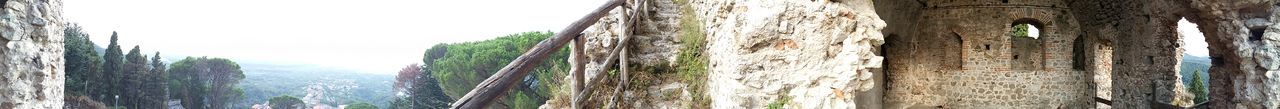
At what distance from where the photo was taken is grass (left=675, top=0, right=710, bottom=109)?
6941 mm

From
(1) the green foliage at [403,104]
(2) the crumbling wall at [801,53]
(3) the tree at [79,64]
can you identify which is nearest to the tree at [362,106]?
(1) the green foliage at [403,104]

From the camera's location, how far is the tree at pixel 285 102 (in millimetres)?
36875

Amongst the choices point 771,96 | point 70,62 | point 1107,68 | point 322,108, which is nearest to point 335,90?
point 322,108

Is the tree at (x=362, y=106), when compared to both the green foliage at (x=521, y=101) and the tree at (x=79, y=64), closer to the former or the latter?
the tree at (x=79, y=64)

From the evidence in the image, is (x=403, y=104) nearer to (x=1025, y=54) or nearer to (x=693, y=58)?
(x=1025, y=54)

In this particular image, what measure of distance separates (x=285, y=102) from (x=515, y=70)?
34.3m

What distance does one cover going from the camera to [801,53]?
561 cm

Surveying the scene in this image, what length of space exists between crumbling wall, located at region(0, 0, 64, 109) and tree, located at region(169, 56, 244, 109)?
24197 mm

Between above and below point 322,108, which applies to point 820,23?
above

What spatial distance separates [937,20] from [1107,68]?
3.56 meters

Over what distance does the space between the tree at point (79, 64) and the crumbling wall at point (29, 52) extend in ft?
56.9

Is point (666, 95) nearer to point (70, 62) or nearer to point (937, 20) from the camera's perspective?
point (937, 20)

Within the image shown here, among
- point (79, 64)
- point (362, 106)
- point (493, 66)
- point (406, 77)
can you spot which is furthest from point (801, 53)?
point (362, 106)

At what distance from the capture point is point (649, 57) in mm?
7590
